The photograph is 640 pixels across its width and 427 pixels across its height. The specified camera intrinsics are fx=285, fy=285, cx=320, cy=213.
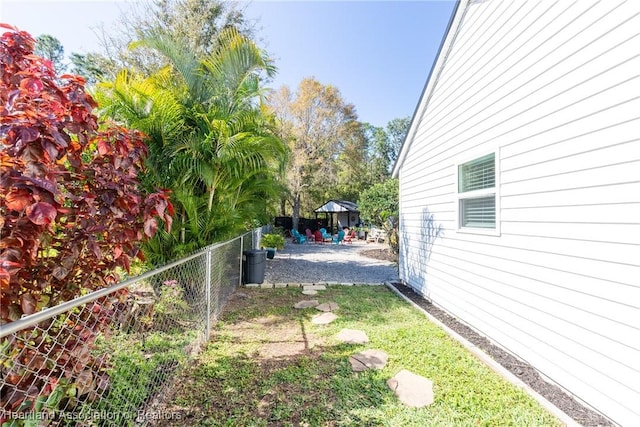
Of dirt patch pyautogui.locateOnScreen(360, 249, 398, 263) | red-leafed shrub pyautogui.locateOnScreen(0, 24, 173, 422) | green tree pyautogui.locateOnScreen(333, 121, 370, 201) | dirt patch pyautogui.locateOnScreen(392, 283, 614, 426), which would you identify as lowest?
dirt patch pyautogui.locateOnScreen(392, 283, 614, 426)

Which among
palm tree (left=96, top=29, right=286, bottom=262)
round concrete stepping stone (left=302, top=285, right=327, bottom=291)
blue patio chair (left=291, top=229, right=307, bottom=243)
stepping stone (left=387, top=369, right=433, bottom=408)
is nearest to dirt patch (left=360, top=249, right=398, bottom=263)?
round concrete stepping stone (left=302, top=285, right=327, bottom=291)

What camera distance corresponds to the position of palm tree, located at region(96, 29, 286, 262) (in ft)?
13.7

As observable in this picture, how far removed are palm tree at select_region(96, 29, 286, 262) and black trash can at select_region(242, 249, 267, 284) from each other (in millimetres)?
1840

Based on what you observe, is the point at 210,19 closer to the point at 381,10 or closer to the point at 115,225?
the point at 381,10

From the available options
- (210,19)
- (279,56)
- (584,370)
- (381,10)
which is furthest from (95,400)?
(279,56)

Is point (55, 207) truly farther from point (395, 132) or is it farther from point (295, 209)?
point (395, 132)

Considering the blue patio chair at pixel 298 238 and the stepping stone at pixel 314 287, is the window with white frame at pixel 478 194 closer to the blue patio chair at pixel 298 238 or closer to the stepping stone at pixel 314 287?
the stepping stone at pixel 314 287

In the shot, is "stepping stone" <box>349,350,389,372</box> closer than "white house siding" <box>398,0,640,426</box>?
No

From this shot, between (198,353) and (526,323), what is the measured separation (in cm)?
376

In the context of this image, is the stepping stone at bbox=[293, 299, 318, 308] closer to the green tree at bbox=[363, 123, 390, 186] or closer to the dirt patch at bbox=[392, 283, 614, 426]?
the dirt patch at bbox=[392, 283, 614, 426]

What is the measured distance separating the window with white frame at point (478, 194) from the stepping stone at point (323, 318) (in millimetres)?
2548

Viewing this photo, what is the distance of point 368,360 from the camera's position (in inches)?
129

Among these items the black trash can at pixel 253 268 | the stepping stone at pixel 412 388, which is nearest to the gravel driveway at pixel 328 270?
the black trash can at pixel 253 268

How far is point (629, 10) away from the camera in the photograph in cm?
219
